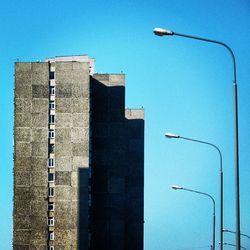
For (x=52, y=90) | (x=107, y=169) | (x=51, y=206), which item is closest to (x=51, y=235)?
(x=51, y=206)

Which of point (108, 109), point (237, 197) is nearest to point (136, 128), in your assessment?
point (108, 109)

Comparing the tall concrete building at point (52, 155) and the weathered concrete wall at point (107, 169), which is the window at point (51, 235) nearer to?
the tall concrete building at point (52, 155)

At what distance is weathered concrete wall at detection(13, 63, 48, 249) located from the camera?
196 feet

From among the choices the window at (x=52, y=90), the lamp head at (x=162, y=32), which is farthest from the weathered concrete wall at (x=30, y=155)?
the lamp head at (x=162, y=32)

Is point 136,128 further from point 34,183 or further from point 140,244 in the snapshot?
point 34,183

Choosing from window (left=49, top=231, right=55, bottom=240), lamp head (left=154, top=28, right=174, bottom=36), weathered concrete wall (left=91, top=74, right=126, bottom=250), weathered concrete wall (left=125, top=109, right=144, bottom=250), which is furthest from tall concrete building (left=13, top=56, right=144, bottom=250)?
lamp head (left=154, top=28, right=174, bottom=36)

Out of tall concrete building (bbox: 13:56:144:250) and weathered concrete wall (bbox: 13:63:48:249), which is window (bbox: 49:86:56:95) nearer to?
tall concrete building (bbox: 13:56:144:250)

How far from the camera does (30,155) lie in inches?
2377

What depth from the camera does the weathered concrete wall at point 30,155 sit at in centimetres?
5966

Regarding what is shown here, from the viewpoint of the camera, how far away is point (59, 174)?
6034cm

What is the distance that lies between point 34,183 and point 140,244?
1099 inches

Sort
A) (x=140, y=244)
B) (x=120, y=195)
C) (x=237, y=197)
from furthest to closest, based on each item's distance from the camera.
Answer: (x=140, y=244) < (x=120, y=195) < (x=237, y=197)

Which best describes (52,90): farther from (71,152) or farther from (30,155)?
(30,155)

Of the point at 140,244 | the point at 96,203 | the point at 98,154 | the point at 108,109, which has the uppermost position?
the point at 108,109
